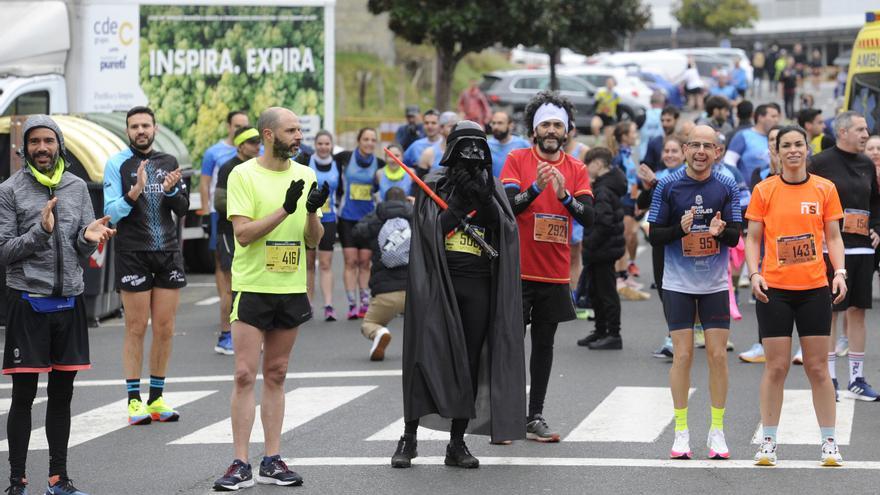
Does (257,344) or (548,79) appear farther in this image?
(548,79)

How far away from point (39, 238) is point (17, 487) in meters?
1.26

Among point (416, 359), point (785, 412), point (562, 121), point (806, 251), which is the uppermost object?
point (562, 121)

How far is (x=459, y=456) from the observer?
329 inches

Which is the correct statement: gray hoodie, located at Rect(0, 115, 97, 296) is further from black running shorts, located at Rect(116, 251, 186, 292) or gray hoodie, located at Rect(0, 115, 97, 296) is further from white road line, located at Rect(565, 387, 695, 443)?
white road line, located at Rect(565, 387, 695, 443)

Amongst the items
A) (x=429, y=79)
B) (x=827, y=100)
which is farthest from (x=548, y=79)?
(x=827, y=100)

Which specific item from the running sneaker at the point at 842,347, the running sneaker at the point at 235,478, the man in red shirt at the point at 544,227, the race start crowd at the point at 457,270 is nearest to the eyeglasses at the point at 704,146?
the race start crowd at the point at 457,270

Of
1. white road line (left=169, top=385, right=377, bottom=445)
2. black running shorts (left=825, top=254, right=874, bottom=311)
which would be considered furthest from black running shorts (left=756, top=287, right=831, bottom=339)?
white road line (left=169, top=385, right=377, bottom=445)

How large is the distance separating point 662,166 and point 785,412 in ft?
22.5

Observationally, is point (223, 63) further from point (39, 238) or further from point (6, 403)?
point (39, 238)

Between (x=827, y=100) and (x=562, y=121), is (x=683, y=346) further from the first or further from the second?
(x=827, y=100)

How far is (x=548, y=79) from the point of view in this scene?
131ft

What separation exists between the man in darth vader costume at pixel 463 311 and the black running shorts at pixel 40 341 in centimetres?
182

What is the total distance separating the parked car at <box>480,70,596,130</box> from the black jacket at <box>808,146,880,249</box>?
1091 inches

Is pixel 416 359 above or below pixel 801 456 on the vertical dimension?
above
